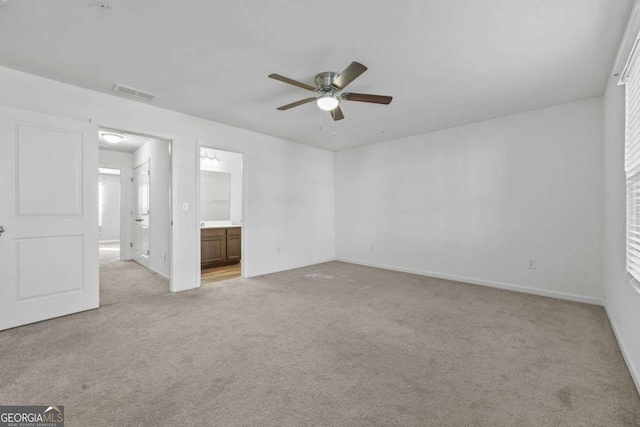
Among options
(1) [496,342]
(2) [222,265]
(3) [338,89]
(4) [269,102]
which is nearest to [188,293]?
(2) [222,265]

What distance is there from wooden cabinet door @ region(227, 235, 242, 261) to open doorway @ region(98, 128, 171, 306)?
4.52 feet

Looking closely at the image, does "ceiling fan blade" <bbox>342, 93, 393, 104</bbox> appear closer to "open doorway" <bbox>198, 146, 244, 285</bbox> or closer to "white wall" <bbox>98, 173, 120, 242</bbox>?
"open doorway" <bbox>198, 146, 244, 285</bbox>

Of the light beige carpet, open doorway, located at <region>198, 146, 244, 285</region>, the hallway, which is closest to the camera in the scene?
the light beige carpet

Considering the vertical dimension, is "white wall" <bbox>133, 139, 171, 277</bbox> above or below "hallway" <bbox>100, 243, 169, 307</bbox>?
above

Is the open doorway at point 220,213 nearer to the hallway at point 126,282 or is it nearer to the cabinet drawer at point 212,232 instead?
the cabinet drawer at point 212,232

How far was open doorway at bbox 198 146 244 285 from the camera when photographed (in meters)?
5.54

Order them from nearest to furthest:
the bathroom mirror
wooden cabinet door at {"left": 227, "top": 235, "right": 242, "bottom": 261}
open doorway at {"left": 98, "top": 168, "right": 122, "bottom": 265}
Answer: wooden cabinet door at {"left": 227, "top": 235, "right": 242, "bottom": 261} → the bathroom mirror → open doorway at {"left": 98, "top": 168, "right": 122, "bottom": 265}

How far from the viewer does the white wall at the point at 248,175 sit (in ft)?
9.87

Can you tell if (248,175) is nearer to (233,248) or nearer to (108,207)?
(233,248)

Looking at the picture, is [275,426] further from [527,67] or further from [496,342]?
[527,67]

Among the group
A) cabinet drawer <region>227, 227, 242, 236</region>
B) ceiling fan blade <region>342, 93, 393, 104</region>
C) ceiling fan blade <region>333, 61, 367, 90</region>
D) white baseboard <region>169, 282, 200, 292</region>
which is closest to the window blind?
ceiling fan blade <region>342, 93, 393, 104</region>

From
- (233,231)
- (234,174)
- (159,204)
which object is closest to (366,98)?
(159,204)

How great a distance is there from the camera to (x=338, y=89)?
2.65 metres

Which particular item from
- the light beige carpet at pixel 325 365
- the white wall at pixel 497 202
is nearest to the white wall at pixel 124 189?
the light beige carpet at pixel 325 365
